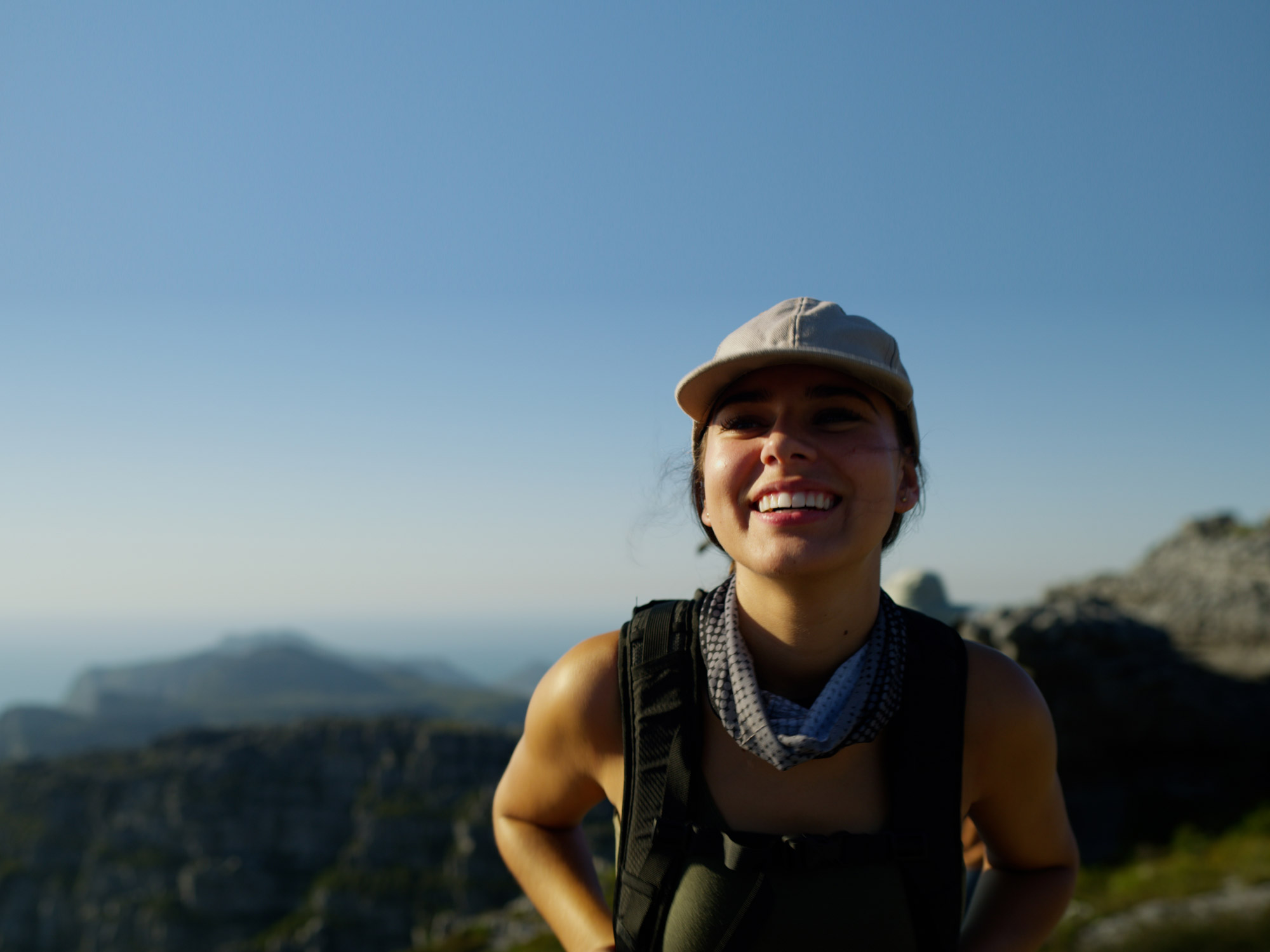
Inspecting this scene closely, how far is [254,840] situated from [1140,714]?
158 meters

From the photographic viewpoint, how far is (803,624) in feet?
8.68

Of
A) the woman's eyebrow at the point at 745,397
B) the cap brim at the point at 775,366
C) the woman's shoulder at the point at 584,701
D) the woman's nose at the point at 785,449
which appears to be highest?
the cap brim at the point at 775,366

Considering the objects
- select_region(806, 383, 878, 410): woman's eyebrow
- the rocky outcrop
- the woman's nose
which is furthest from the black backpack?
the rocky outcrop

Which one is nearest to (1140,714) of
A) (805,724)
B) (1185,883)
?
(1185,883)

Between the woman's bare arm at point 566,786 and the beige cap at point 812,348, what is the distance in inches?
40.3

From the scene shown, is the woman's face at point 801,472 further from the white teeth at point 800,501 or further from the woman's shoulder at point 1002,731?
the woman's shoulder at point 1002,731

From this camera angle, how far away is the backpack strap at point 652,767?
249 cm

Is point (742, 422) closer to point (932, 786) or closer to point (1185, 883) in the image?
point (932, 786)

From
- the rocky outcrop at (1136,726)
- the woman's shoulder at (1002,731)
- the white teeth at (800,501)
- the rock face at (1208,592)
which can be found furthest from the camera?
the rock face at (1208,592)

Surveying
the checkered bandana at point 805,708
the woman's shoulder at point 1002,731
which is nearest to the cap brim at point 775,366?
the checkered bandana at point 805,708

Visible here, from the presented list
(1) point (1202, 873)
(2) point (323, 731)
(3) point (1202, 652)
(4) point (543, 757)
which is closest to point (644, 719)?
(4) point (543, 757)

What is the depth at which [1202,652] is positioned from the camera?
1428 cm

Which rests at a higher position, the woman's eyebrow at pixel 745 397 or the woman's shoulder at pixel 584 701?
the woman's eyebrow at pixel 745 397

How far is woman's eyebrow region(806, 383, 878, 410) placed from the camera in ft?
8.29
